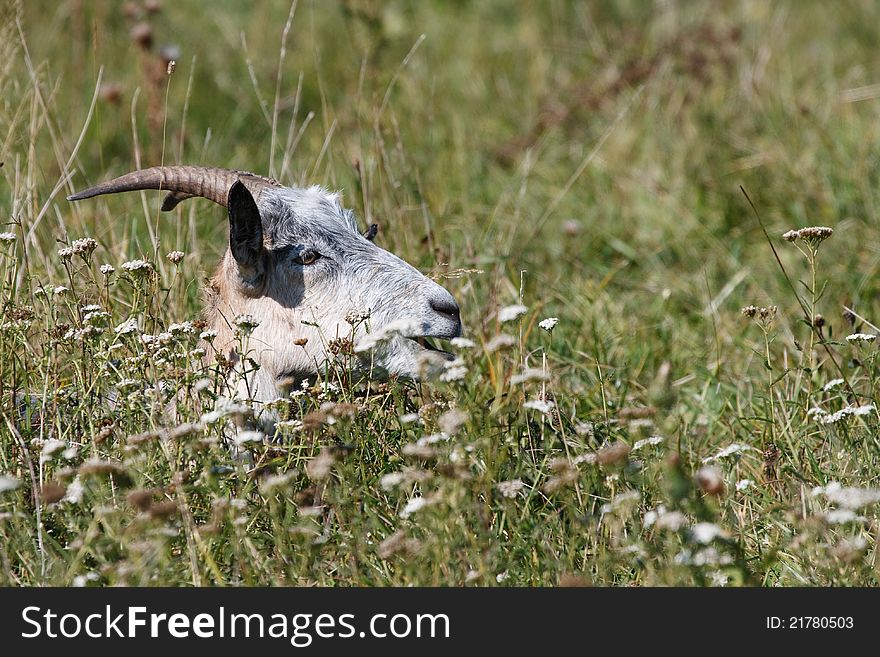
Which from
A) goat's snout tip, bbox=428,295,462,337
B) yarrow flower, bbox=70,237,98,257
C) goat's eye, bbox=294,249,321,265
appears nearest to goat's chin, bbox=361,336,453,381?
goat's snout tip, bbox=428,295,462,337

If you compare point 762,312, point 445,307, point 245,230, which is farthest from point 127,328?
point 762,312

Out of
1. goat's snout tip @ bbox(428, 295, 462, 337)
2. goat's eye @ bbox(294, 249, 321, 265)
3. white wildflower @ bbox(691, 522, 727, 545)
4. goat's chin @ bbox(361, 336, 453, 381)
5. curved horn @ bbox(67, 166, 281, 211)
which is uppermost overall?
curved horn @ bbox(67, 166, 281, 211)

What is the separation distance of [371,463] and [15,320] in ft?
3.94

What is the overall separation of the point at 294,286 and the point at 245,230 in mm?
262

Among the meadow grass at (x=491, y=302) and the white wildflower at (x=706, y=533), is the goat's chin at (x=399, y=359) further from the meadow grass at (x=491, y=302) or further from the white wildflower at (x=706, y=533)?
the white wildflower at (x=706, y=533)

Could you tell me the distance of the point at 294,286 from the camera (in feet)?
13.1

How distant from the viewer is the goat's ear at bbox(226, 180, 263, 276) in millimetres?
3771

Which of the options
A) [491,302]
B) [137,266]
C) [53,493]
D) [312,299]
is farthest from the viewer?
[491,302]

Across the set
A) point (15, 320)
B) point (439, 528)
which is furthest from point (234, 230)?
point (439, 528)

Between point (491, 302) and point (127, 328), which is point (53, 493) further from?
point (491, 302)

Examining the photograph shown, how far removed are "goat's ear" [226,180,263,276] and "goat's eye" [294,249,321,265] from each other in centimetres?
14

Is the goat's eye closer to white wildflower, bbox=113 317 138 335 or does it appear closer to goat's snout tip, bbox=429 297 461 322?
goat's snout tip, bbox=429 297 461 322

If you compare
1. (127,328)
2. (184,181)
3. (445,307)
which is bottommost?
(127,328)

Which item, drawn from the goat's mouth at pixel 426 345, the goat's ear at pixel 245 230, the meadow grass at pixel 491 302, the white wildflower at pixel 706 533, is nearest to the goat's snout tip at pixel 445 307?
the goat's mouth at pixel 426 345
